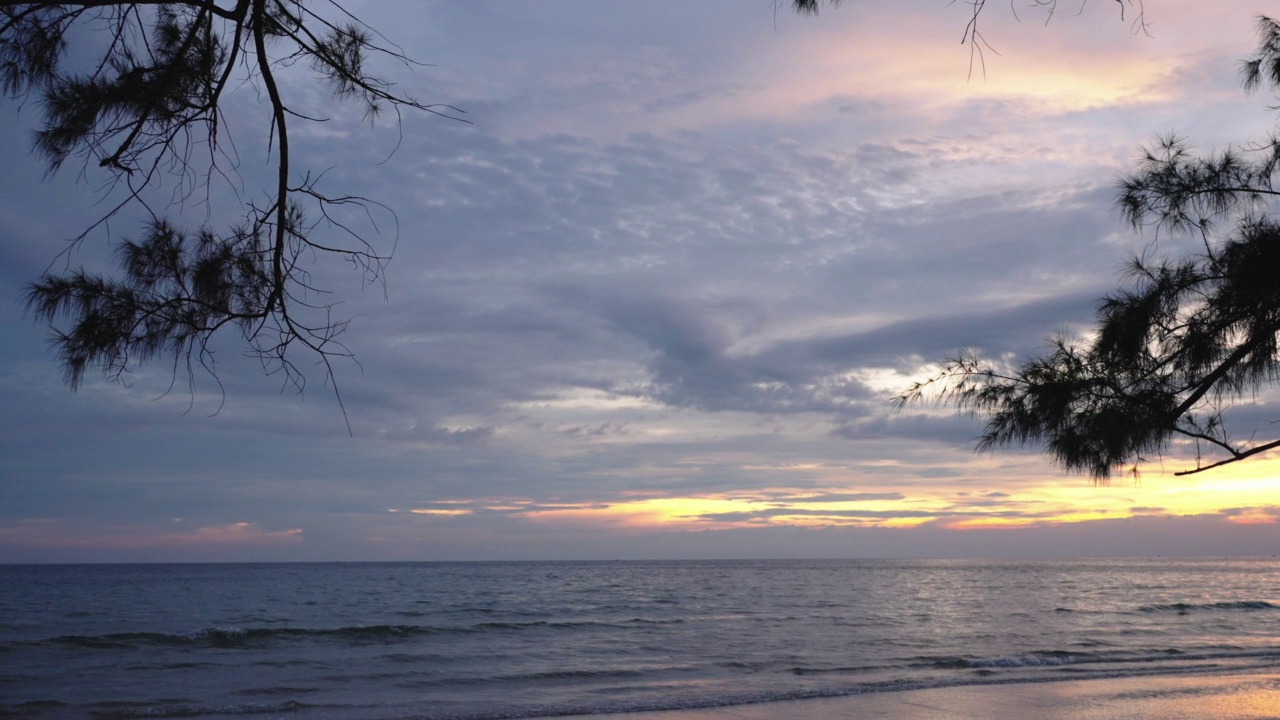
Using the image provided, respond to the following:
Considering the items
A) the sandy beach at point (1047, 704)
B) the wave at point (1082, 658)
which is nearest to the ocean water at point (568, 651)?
the wave at point (1082, 658)

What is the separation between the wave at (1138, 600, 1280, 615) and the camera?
26.9 meters

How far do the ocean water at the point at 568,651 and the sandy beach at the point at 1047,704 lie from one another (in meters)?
0.77

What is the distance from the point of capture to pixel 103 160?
317cm

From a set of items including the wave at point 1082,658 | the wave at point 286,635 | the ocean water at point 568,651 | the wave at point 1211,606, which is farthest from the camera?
the wave at point 1211,606

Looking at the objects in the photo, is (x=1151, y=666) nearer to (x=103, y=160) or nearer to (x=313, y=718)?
(x=313, y=718)

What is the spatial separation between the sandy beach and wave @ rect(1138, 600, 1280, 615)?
58.1 ft

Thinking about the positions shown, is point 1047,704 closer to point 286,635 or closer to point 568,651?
point 568,651

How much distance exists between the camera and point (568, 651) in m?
17.4

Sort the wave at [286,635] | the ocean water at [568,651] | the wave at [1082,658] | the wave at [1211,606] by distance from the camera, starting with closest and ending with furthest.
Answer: the ocean water at [568,651], the wave at [1082,658], the wave at [286,635], the wave at [1211,606]

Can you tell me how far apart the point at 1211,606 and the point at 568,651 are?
23.7 m

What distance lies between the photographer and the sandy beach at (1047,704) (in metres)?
9.02

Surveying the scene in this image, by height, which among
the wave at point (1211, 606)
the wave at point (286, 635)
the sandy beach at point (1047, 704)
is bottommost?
the wave at point (1211, 606)

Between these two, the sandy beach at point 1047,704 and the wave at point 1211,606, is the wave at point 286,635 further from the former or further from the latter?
the wave at point 1211,606

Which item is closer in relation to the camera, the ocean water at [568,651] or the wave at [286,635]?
the ocean water at [568,651]
